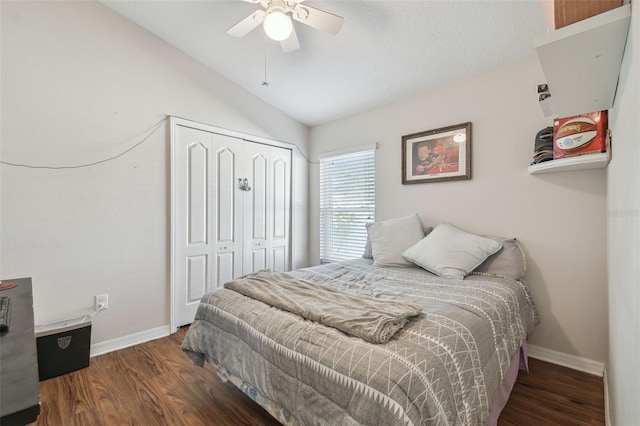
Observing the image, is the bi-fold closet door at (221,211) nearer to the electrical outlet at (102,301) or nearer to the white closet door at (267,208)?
the white closet door at (267,208)

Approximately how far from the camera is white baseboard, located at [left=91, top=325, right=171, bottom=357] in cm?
244

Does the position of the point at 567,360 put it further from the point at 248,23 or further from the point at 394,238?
the point at 248,23

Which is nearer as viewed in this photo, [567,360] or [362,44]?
[567,360]

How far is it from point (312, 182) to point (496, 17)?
2.65 metres

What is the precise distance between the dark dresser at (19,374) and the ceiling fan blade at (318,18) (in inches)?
78.8

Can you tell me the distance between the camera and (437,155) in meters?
2.83

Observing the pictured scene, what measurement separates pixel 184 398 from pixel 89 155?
6.75 feet

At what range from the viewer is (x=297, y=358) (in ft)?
3.94

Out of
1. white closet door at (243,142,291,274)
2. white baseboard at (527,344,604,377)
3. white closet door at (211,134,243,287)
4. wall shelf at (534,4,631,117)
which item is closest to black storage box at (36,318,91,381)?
white closet door at (211,134,243,287)

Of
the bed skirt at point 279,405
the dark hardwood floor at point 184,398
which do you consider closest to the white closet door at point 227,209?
the dark hardwood floor at point 184,398

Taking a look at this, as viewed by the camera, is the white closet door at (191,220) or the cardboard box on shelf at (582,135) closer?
the cardboard box on shelf at (582,135)

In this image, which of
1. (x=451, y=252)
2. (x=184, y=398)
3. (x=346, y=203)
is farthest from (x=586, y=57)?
(x=346, y=203)

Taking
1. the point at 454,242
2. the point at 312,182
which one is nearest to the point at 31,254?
the point at 312,182

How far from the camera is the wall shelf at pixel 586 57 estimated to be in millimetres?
773
